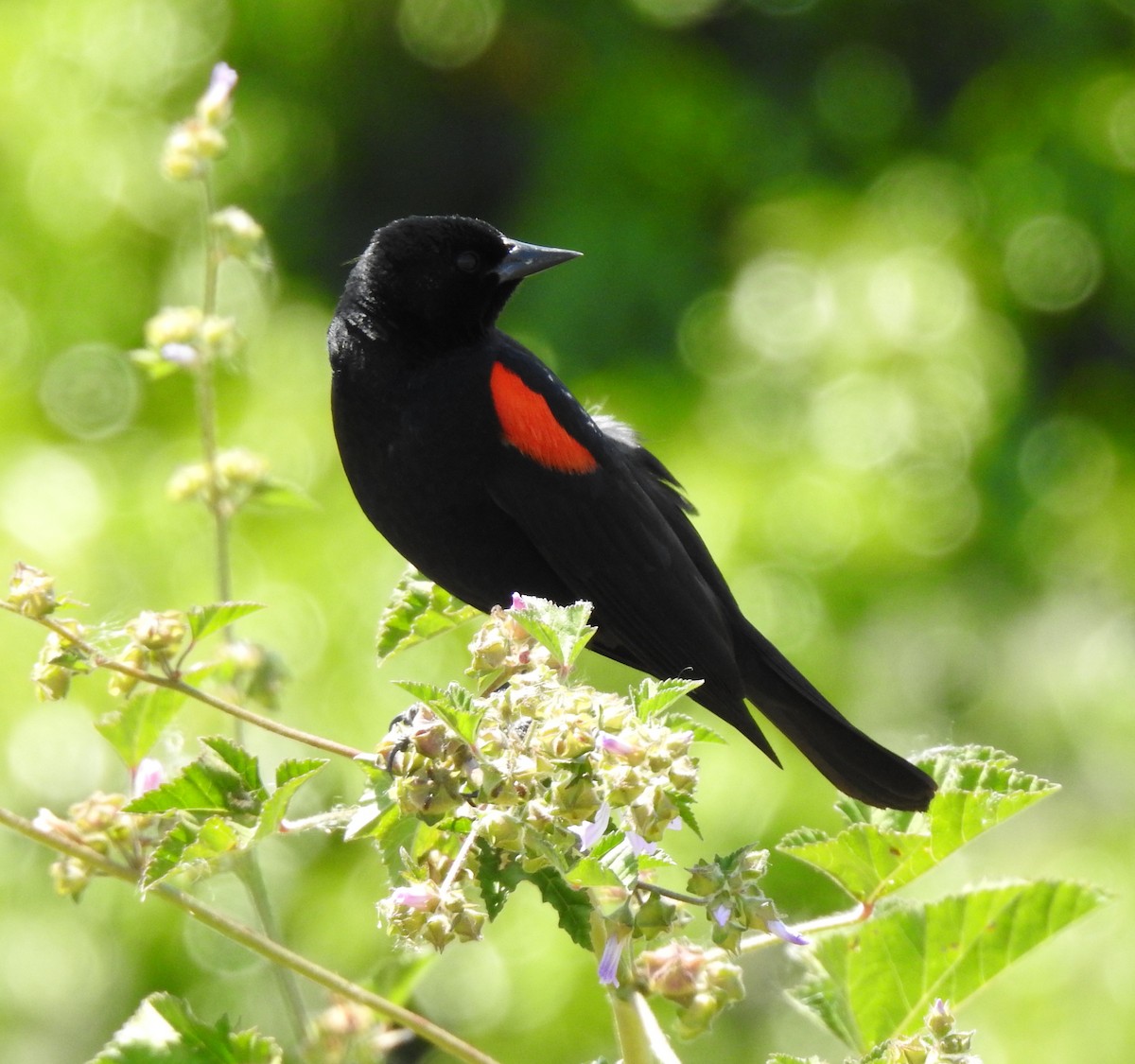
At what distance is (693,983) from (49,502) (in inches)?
105

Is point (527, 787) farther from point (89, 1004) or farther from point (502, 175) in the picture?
point (502, 175)

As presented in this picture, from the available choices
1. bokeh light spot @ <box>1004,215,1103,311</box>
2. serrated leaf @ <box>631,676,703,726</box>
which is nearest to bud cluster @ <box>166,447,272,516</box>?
serrated leaf @ <box>631,676,703,726</box>

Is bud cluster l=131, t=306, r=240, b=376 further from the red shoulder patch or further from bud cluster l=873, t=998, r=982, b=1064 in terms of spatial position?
bud cluster l=873, t=998, r=982, b=1064

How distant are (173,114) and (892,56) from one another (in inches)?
84.9

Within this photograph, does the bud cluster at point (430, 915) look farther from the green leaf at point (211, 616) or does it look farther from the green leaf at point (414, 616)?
the green leaf at point (414, 616)

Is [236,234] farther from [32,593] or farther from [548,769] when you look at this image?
[548,769]

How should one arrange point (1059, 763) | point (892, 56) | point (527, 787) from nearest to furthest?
1. point (527, 787)
2. point (1059, 763)
3. point (892, 56)

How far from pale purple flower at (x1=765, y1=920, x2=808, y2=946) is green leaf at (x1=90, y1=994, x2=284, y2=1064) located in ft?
1.00

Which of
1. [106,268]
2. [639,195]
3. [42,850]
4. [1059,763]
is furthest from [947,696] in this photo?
[106,268]

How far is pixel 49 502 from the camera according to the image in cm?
318

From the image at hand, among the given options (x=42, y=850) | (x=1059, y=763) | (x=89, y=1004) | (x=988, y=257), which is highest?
(x=988, y=257)

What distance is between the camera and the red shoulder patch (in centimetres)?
173

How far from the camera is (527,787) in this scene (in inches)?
29.8

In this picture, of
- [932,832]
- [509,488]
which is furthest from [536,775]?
[509,488]
